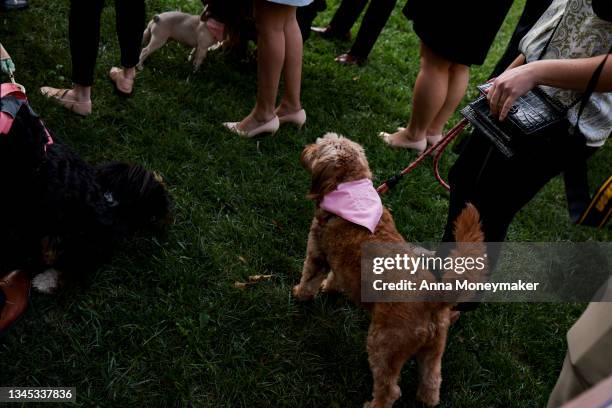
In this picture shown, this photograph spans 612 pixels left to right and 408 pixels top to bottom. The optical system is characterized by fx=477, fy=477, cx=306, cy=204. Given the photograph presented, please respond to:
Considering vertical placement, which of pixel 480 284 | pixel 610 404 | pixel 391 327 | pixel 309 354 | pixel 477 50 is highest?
pixel 610 404

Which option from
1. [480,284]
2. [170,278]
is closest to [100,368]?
[170,278]

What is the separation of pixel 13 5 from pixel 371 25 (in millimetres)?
3448

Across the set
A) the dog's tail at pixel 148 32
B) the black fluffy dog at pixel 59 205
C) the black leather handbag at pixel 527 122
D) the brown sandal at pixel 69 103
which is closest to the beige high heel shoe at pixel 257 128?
the brown sandal at pixel 69 103

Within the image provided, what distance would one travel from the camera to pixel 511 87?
175cm

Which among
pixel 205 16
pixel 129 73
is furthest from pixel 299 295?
pixel 205 16

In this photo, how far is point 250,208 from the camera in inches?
130

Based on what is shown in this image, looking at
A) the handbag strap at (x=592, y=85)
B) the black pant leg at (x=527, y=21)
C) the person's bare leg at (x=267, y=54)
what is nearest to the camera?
the handbag strap at (x=592, y=85)

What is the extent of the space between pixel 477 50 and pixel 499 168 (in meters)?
1.66

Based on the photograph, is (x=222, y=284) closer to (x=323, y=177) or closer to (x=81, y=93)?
(x=323, y=177)

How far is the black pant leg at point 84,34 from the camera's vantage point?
3080 mm

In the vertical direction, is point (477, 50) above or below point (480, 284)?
above

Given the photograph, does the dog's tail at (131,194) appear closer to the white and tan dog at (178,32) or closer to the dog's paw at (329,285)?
the dog's paw at (329,285)

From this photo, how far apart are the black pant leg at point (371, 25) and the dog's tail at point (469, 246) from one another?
359 cm

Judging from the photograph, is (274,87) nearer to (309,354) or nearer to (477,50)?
(477,50)
